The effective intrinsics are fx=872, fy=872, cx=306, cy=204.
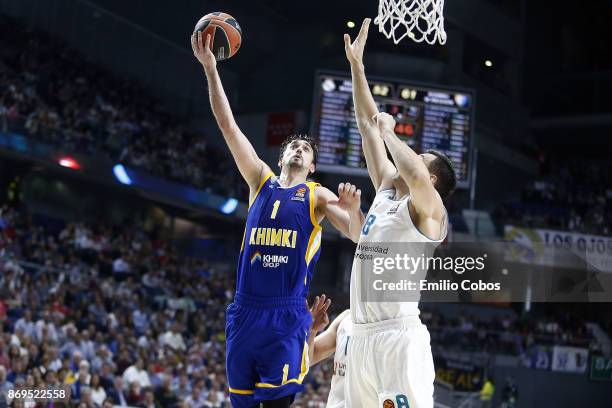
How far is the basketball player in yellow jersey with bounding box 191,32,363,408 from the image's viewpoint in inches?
190

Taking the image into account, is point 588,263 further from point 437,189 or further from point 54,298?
point 437,189

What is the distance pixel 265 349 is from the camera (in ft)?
15.8

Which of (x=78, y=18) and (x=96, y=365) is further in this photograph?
(x=78, y=18)

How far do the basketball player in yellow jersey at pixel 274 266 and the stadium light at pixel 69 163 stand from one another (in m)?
13.3

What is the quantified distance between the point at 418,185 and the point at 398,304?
2.26ft

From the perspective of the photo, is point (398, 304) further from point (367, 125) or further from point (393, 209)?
point (367, 125)

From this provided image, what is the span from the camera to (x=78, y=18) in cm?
2180

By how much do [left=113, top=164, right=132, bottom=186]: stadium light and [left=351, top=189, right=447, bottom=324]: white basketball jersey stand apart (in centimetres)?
1473

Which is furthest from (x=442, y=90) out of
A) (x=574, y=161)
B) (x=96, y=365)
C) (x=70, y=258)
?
(x=574, y=161)

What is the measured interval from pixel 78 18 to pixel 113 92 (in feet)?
7.44

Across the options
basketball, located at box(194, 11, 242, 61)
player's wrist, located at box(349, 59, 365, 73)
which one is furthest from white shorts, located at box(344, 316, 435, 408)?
basketball, located at box(194, 11, 242, 61)

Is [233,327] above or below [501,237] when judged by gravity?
below

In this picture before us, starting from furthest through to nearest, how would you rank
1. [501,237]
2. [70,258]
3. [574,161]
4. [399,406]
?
[574,161] → [501,237] → [70,258] → [399,406]

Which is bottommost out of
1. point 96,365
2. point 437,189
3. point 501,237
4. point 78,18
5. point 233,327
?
point 96,365
